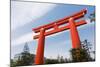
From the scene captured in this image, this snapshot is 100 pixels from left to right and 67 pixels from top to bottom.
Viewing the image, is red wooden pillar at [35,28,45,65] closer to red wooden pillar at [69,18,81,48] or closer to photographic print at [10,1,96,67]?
photographic print at [10,1,96,67]

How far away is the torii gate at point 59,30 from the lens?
Result: 3256 mm

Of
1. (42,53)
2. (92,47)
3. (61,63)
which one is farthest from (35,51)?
(92,47)

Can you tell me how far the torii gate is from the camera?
3.26m

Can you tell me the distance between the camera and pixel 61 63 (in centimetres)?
336

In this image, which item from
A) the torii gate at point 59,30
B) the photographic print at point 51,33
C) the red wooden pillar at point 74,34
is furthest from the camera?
the red wooden pillar at point 74,34

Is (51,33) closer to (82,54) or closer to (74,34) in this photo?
(74,34)

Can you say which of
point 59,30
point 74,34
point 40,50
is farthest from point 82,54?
point 40,50

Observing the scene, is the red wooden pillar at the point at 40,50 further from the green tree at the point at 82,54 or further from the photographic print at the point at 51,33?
the green tree at the point at 82,54

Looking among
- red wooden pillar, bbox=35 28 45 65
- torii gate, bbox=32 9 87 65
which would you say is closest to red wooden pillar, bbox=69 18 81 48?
torii gate, bbox=32 9 87 65

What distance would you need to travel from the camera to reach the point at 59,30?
338 cm

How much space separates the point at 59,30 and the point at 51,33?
13 cm

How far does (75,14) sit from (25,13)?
0.76 m

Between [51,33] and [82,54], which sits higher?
[51,33]

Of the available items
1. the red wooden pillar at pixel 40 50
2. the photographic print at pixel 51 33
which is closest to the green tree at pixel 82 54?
the photographic print at pixel 51 33
